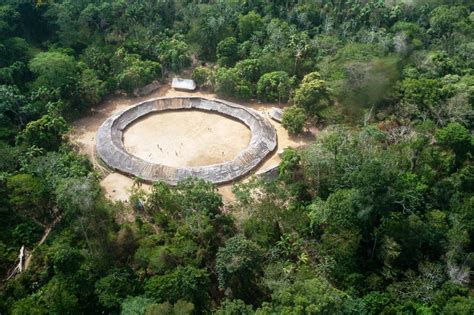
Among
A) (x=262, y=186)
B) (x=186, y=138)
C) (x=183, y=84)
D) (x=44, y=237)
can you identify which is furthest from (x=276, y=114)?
(x=44, y=237)

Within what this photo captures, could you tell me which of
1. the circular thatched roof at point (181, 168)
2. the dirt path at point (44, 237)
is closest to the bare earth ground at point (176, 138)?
the circular thatched roof at point (181, 168)

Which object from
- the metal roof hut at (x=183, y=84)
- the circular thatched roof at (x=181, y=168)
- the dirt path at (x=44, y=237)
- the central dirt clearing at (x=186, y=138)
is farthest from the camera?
A: the metal roof hut at (x=183, y=84)

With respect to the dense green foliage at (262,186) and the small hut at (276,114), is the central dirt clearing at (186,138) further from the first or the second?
the dense green foliage at (262,186)

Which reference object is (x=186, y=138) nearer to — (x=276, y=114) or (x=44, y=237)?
(x=276, y=114)

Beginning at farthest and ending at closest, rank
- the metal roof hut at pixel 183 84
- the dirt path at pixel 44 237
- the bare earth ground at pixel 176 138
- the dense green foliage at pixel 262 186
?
the metal roof hut at pixel 183 84
the bare earth ground at pixel 176 138
the dirt path at pixel 44 237
the dense green foliage at pixel 262 186

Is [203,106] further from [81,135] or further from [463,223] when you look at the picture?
[463,223]
